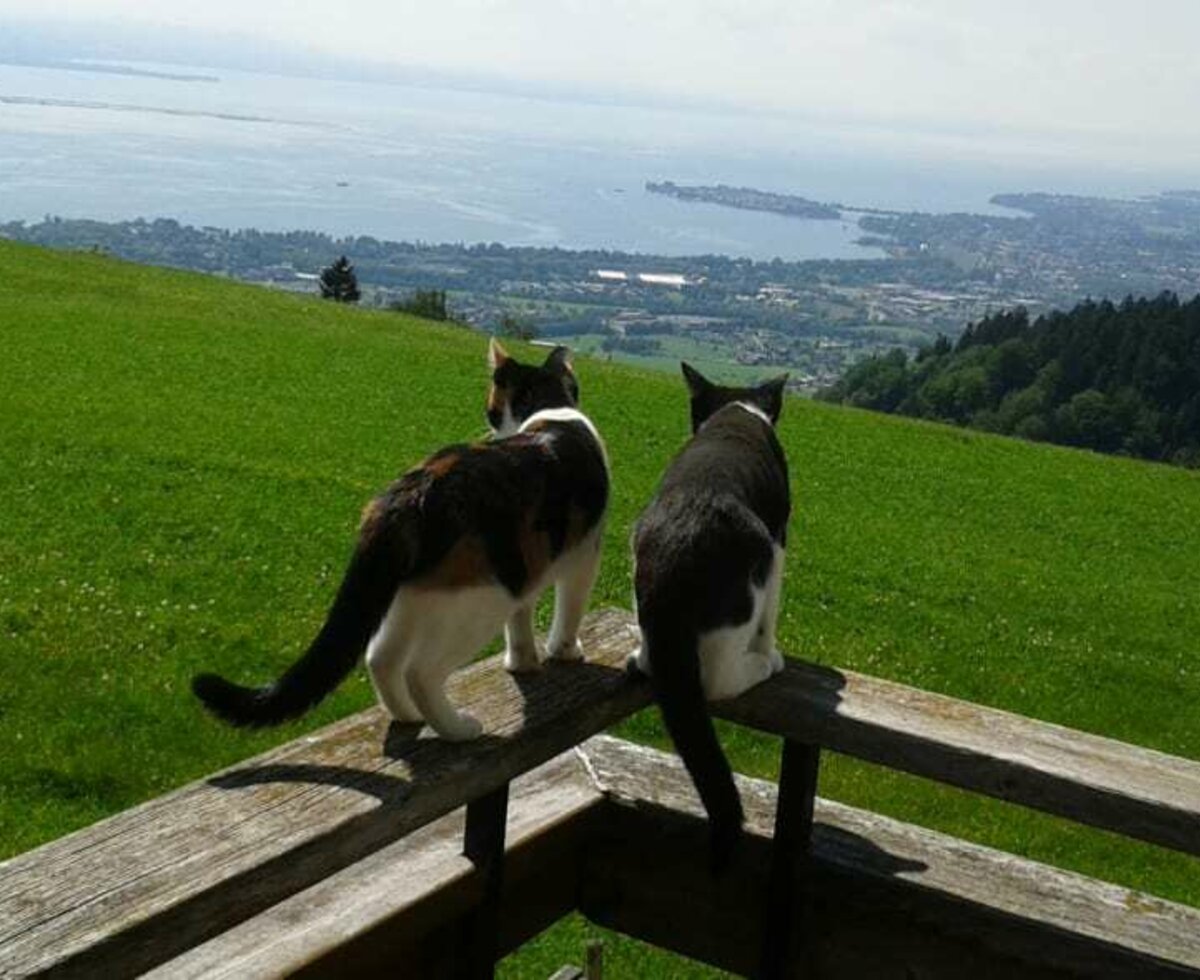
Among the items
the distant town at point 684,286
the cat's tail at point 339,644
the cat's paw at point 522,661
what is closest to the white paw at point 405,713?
the cat's tail at point 339,644

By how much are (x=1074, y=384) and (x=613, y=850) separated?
210 feet

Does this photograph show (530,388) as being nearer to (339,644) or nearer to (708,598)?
(708,598)

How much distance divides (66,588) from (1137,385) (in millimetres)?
59911

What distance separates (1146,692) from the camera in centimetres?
1179

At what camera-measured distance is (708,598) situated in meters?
3.52

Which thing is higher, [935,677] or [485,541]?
[485,541]

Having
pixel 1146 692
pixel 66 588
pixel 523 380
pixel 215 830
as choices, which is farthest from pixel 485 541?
pixel 1146 692

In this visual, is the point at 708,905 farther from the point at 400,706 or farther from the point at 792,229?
the point at 792,229

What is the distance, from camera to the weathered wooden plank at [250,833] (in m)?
2.10

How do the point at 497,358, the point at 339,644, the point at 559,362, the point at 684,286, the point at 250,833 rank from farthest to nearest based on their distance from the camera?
1. the point at 684,286
2. the point at 559,362
3. the point at 497,358
4. the point at 339,644
5. the point at 250,833

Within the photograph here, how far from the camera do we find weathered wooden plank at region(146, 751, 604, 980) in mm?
3092

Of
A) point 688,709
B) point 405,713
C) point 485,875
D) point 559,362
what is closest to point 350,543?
point 559,362

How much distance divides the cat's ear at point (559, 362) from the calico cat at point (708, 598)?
625 mm

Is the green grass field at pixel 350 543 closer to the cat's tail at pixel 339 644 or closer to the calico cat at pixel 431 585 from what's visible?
the calico cat at pixel 431 585
